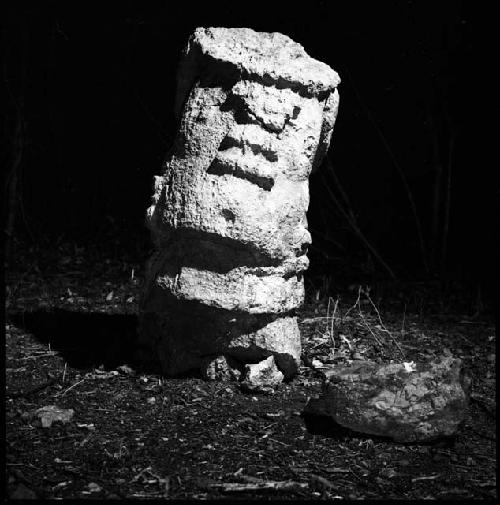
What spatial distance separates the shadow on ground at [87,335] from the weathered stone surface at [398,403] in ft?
3.24

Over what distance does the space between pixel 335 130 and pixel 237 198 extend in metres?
3.06

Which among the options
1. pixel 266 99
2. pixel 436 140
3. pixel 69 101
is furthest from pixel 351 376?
pixel 69 101

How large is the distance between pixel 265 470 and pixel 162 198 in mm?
1221

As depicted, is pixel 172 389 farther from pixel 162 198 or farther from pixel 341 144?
pixel 341 144

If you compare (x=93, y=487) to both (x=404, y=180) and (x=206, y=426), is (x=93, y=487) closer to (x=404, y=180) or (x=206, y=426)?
(x=206, y=426)

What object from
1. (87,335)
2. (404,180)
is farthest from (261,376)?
(404,180)

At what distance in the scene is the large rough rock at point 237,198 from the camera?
3250mm

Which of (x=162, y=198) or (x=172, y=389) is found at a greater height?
(x=162, y=198)

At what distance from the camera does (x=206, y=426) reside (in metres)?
3.08

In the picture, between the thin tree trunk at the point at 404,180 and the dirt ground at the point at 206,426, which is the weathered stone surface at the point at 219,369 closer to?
the dirt ground at the point at 206,426

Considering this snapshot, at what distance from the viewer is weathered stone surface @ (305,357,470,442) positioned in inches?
116

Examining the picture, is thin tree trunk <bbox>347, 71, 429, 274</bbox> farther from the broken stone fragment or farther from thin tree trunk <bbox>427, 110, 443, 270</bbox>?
the broken stone fragment

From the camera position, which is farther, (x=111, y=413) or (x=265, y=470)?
(x=111, y=413)

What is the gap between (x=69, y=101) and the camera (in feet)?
20.6
